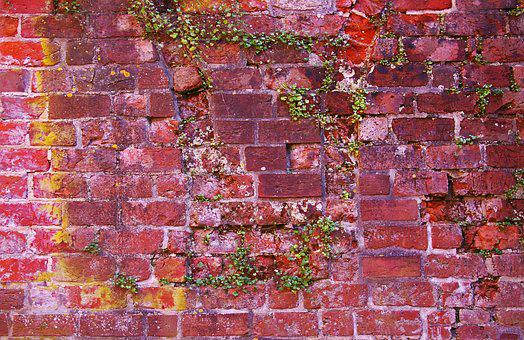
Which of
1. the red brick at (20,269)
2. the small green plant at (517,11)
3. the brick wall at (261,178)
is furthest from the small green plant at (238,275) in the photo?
the small green plant at (517,11)

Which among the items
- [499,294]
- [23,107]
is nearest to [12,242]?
[23,107]

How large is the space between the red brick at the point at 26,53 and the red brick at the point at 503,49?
172cm

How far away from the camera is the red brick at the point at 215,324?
5.83 feet

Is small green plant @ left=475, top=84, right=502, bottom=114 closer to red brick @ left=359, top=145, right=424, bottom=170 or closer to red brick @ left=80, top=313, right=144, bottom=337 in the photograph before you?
red brick @ left=359, top=145, right=424, bottom=170

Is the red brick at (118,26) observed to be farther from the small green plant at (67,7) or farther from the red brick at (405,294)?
the red brick at (405,294)

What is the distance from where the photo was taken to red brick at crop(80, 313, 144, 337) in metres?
1.77

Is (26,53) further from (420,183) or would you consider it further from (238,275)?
(420,183)

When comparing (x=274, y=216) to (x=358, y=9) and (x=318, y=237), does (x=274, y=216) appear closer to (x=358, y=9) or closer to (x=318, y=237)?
(x=318, y=237)

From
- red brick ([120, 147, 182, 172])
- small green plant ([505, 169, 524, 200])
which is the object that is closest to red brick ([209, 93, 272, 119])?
red brick ([120, 147, 182, 172])

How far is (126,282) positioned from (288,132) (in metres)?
0.86

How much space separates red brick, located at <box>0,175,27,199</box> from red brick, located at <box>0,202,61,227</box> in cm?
4

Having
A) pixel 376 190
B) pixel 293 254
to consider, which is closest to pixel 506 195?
pixel 376 190

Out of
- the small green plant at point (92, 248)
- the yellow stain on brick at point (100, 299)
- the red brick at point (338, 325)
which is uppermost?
the small green plant at point (92, 248)

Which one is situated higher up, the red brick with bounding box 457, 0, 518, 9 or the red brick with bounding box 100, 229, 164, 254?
the red brick with bounding box 457, 0, 518, 9
